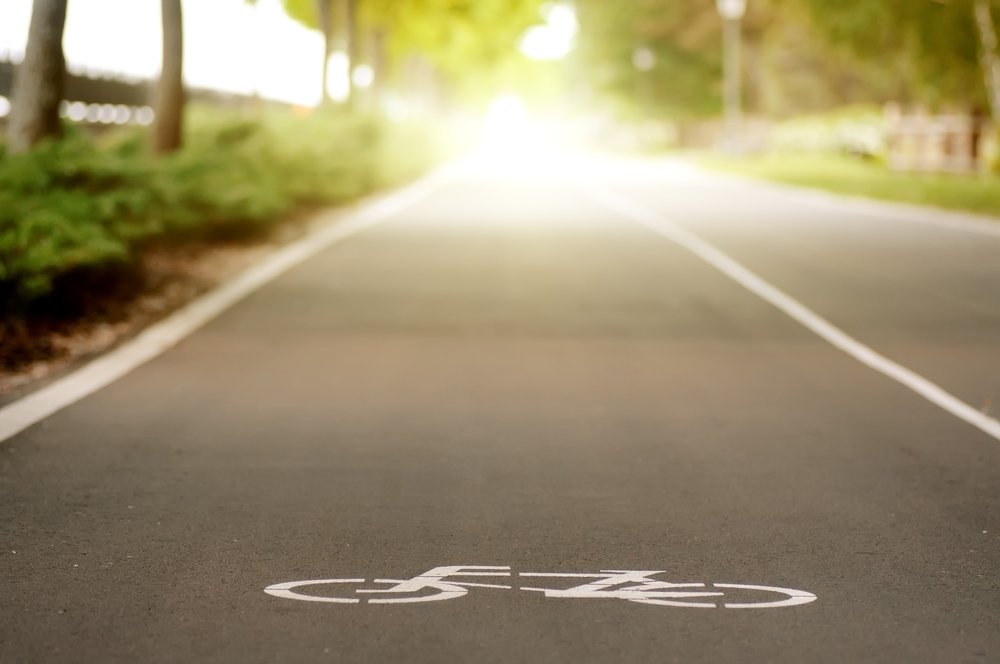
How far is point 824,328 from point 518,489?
6369 millimetres

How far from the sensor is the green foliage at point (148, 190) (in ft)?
37.1

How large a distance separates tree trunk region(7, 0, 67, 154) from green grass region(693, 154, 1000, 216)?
59.2 ft

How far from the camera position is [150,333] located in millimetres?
12180

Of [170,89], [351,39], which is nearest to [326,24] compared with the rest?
[351,39]

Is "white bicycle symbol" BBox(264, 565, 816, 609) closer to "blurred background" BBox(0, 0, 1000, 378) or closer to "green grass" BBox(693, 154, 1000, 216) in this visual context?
"blurred background" BBox(0, 0, 1000, 378)

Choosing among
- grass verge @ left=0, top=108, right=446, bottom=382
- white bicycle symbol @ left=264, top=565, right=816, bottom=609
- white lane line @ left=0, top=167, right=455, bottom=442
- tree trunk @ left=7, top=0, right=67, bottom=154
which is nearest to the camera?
white bicycle symbol @ left=264, top=565, right=816, bottom=609

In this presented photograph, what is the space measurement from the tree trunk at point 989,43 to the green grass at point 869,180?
3.07 m

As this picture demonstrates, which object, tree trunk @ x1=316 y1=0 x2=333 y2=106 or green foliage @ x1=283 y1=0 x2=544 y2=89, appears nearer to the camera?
tree trunk @ x1=316 y1=0 x2=333 y2=106

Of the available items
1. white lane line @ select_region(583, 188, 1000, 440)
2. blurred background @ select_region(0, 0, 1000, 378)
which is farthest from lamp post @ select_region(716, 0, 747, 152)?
white lane line @ select_region(583, 188, 1000, 440)

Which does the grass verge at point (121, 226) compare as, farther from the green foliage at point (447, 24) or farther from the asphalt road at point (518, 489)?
the green foliage at point (447, 24)

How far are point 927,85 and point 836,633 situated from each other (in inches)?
1778

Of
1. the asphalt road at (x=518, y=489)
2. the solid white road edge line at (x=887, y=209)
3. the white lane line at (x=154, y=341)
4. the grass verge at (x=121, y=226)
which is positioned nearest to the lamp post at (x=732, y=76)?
the solid white road edge line at (x=887, y=209)

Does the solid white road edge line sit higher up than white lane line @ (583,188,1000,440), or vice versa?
the solid white road edge line

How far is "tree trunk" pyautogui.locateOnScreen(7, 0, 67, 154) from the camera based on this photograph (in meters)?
15.3
